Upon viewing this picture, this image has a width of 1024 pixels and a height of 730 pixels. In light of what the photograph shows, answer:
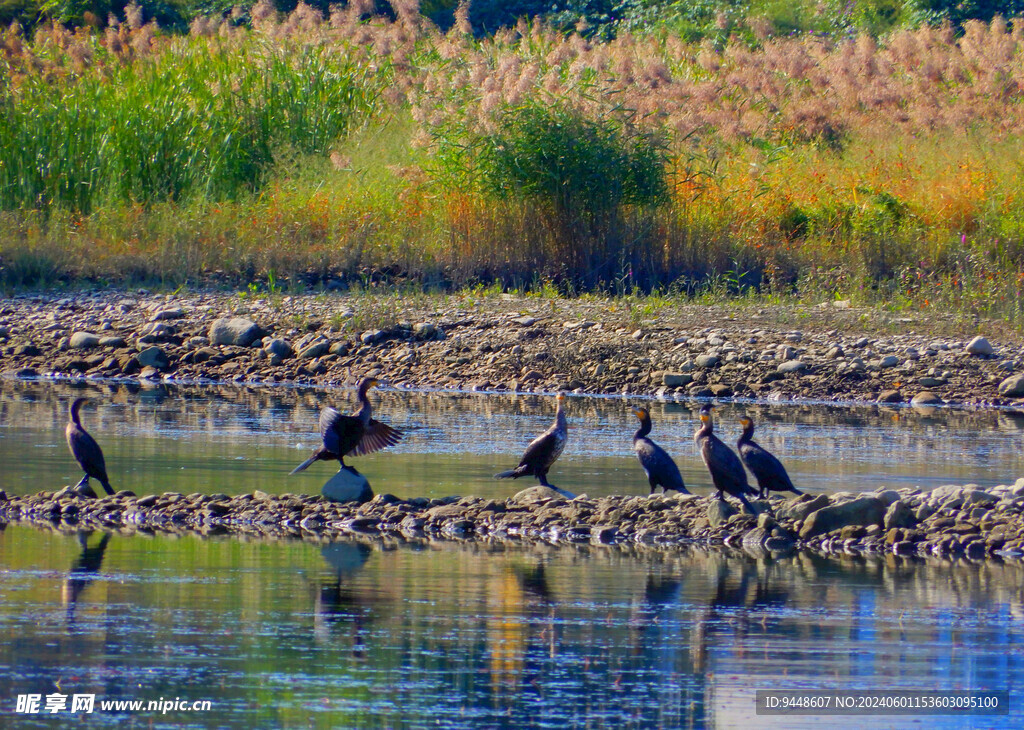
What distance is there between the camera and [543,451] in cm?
1008

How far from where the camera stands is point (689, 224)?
2017 cm

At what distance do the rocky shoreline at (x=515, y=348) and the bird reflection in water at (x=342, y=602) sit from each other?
8.45 metres

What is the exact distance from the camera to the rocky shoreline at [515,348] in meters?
16.6

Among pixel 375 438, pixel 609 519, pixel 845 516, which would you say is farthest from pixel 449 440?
pixel 845 516

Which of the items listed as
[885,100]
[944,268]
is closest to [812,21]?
[885,100]

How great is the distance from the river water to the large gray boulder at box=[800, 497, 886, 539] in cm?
41

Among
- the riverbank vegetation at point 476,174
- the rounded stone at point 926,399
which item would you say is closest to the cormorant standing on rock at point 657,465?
the rounded stone at point 926,399

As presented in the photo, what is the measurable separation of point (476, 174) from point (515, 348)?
3772mm

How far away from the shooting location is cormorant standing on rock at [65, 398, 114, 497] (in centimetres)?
984

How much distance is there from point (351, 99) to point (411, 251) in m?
4.85

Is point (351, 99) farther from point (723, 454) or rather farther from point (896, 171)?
point (723, 454)

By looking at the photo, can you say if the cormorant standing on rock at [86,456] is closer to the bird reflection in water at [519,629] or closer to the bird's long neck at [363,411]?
the bird's long neck at [363,411]

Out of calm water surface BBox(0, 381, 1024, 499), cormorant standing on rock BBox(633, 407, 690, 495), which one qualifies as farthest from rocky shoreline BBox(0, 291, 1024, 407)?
cormorant standing on rock BBox(633, 407, 690, 495)

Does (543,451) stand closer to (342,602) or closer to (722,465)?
(722,465)
